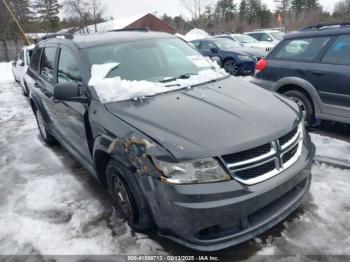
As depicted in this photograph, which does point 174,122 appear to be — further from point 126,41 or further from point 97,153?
point 126,41

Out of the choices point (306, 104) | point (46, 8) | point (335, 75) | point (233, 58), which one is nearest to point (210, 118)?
point (335, 75)

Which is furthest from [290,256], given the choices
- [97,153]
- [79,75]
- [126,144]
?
[79,75]

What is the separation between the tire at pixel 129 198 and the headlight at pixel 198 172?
0.47 meters

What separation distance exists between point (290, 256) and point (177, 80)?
2.02 m

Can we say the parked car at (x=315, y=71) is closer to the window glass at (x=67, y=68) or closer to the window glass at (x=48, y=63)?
the window glass at (x=67, y=68)

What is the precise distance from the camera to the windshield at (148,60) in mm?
3614

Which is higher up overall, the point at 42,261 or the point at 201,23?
the point at 201,23

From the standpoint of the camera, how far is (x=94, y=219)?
347cm

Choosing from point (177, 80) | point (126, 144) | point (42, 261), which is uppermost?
point (177, 80)

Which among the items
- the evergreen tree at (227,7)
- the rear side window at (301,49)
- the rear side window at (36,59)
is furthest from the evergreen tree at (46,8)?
the rear side window at (301,49)

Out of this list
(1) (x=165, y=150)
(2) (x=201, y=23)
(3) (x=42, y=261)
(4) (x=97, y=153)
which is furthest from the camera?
(2) (x=201, y=23)

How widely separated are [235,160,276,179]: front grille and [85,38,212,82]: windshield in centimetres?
156

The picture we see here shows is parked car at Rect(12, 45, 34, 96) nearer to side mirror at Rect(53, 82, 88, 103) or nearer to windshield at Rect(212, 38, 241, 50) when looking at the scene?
side mirror at Rect(53, 82, 88, 103)

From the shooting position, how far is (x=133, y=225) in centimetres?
306
